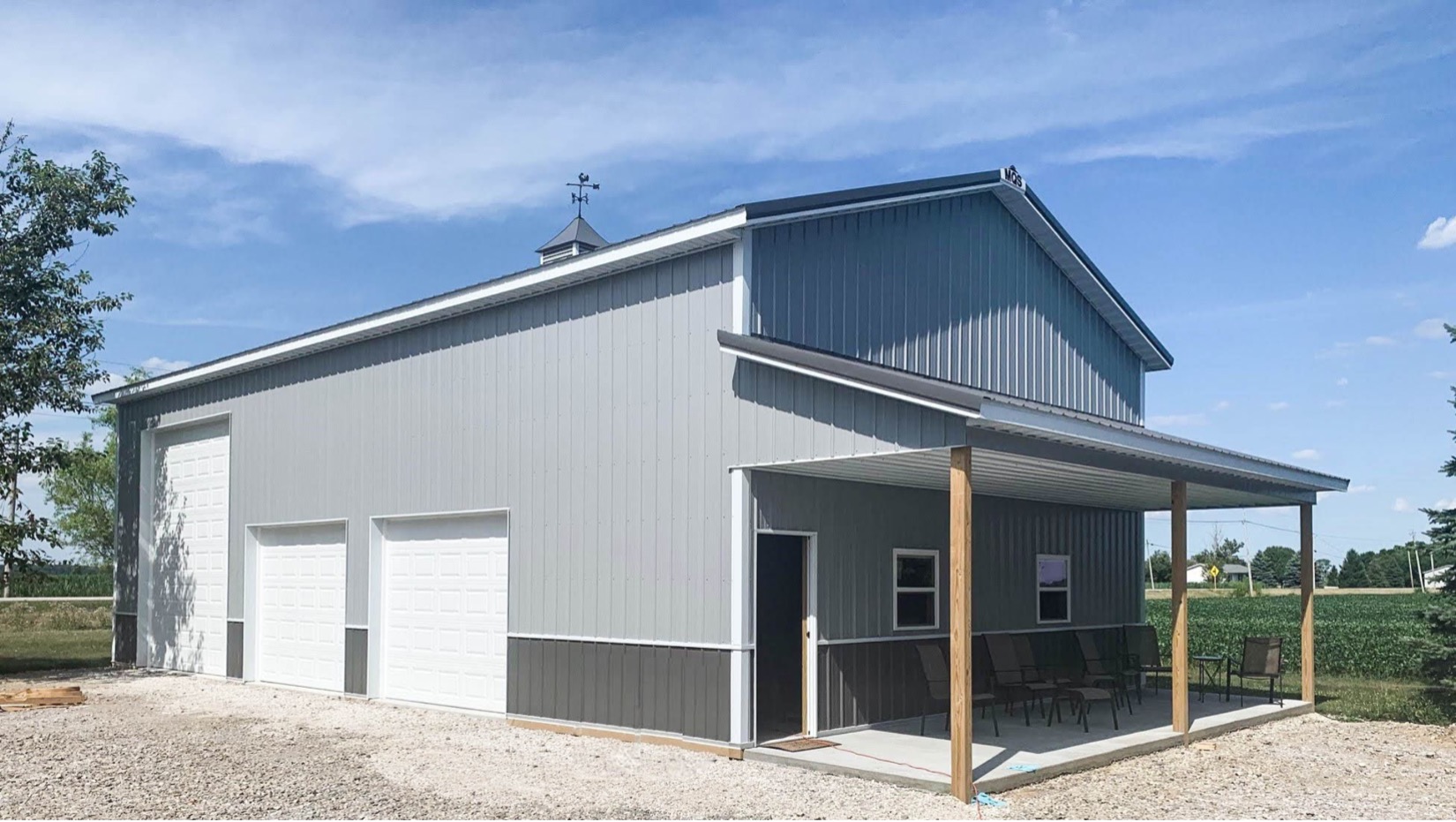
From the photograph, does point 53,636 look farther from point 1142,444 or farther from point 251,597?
point 1142,444

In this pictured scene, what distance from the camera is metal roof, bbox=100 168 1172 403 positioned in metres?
11.6

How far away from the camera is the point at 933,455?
34.4 ft

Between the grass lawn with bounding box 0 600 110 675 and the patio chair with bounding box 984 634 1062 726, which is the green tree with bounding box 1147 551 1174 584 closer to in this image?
the grass lawn with bounding box 0 600 110 675

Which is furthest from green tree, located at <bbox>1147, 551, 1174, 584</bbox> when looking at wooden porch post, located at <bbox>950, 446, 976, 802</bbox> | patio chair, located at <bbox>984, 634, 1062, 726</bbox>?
wooden porch post, located at <bbox>950, 446, 976, 802</bbox>

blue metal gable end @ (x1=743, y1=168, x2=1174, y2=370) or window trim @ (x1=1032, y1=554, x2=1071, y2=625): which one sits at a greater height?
blue metal gable end @ (x1=743, y1=168, x2=1174, y2=370)

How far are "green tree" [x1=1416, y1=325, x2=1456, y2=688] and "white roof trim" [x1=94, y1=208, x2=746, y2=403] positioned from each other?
1006cm

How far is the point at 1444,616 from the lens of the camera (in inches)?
600

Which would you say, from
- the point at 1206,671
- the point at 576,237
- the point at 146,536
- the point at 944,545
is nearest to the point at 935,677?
the point at 944,545

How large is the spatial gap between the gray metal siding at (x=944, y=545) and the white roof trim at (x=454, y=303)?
7.56 ft

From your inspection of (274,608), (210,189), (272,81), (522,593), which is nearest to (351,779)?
(522,593)

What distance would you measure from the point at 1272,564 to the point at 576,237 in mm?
109996

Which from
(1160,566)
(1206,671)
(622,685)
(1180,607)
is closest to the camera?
(622,685)

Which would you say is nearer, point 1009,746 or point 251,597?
point 1009,746

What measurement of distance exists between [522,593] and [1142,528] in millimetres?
9128
